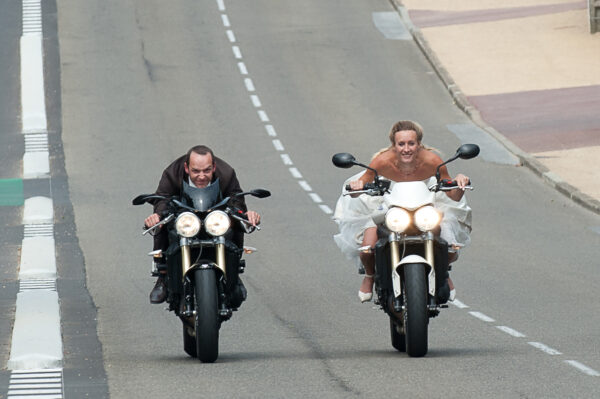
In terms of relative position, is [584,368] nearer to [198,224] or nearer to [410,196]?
[410,196]

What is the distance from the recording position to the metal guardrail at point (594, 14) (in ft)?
140

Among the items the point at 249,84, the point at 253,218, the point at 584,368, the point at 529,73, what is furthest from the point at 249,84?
the point at 584,368

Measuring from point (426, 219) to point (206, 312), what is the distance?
1.72m

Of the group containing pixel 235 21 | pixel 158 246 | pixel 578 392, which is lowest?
pixel 578 392

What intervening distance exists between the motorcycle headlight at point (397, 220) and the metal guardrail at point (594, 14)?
3291 centimetres

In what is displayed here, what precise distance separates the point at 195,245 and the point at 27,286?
6.68 metres

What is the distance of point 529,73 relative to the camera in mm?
39812

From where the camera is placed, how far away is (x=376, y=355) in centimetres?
1152

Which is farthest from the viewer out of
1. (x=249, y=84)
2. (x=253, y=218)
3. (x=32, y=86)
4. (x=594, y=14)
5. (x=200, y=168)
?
(x=594, y=14)

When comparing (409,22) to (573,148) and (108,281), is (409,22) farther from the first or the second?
(108,281)

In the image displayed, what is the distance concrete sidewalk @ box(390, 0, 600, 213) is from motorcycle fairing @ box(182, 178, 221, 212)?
14310 millimetres

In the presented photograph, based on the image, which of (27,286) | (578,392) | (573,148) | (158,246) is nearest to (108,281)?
(27,286)

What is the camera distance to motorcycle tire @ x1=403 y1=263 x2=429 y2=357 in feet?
35.4

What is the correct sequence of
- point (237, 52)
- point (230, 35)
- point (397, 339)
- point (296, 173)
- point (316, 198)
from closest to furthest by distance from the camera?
point (397, 339) → point (316, 198) → point (296, 173) → point (237, 52) → point (230, 35)
